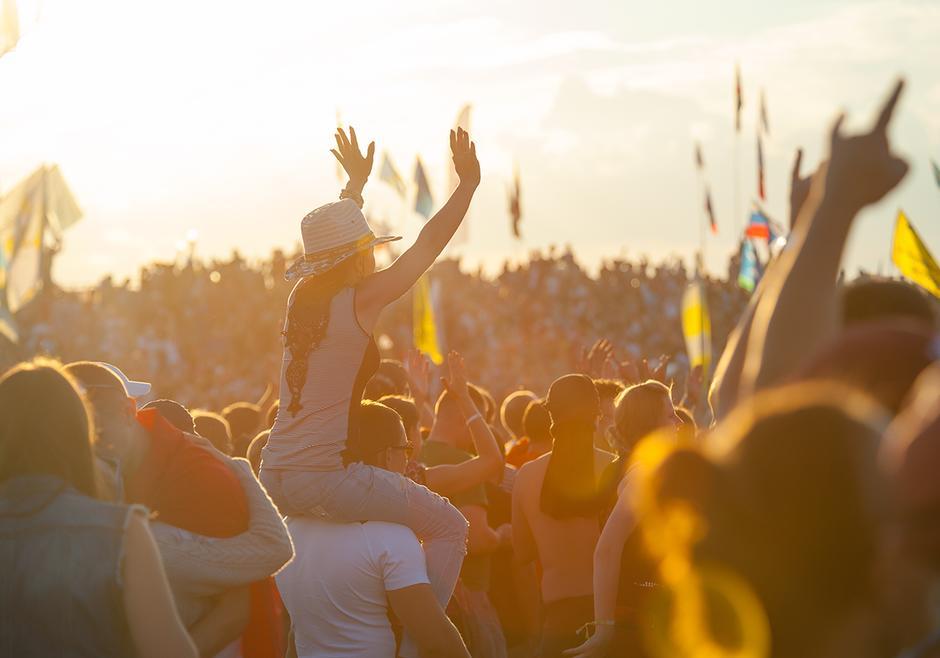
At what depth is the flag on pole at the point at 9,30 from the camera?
35.9ft

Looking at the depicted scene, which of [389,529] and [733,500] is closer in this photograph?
[733,500]

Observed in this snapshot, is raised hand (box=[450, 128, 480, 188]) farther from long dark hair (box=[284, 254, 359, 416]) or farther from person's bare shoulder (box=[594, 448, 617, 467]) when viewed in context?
person's bare shoulder (box=[594, 448, 617, 467])

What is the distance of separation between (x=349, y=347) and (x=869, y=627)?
3559 millimetres

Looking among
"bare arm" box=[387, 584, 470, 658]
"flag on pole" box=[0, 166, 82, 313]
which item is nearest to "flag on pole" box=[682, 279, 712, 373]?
"flag on pole" box=[0, 166, 82, 313]

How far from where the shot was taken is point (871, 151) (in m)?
2.59

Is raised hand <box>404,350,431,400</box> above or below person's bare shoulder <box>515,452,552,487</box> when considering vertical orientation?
above

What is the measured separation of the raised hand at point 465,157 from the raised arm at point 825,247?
2522 millimetres

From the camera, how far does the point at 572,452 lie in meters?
6.63

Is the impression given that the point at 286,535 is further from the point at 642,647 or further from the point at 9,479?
the point at 642,647

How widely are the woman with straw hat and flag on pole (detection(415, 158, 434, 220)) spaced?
22.3 m

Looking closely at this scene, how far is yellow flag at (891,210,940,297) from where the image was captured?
9.32m

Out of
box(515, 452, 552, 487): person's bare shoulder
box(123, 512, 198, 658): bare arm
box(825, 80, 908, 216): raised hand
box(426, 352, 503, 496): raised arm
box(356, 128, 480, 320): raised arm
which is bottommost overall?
box(515, 452, 552, 487): person's bare shoulder

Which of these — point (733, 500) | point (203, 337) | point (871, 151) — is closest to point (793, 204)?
point (871, 151)

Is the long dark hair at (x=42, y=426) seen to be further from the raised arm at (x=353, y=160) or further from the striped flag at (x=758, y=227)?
the striped flag at (x=758, y=227)
